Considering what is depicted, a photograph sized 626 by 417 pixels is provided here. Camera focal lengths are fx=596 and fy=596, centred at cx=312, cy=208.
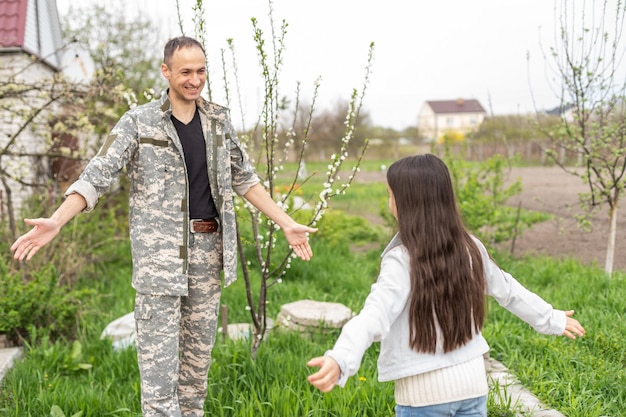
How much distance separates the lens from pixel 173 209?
2.67 m

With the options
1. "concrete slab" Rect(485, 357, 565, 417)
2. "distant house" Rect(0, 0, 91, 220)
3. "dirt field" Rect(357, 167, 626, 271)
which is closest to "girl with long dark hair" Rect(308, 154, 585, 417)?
"concrete slab" Rect(485, 357, 565, 417)

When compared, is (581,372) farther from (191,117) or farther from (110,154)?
(110,154)


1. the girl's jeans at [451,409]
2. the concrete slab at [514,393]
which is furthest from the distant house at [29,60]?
the girl's jeans at [451,409]

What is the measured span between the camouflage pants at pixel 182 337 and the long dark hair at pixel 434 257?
1.11 meters

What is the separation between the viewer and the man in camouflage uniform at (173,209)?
2633mm

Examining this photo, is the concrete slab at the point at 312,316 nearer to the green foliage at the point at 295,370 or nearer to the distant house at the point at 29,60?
the green foliage at the point at 295,370

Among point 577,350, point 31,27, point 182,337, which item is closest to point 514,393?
point 577,350

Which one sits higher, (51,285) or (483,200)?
(483,200)

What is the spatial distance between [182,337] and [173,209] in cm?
69

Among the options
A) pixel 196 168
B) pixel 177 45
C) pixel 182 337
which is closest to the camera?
pixel 177 45

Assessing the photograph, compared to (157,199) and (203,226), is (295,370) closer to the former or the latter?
(203,226)

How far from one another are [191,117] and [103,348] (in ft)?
7.87

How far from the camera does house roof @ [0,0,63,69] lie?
10.1 meters

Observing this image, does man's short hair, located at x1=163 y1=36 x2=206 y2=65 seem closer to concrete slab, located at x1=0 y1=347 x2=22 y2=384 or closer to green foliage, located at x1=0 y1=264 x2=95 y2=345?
concrete slab, located at x1=0 y1=347 x2=22 y2=384
